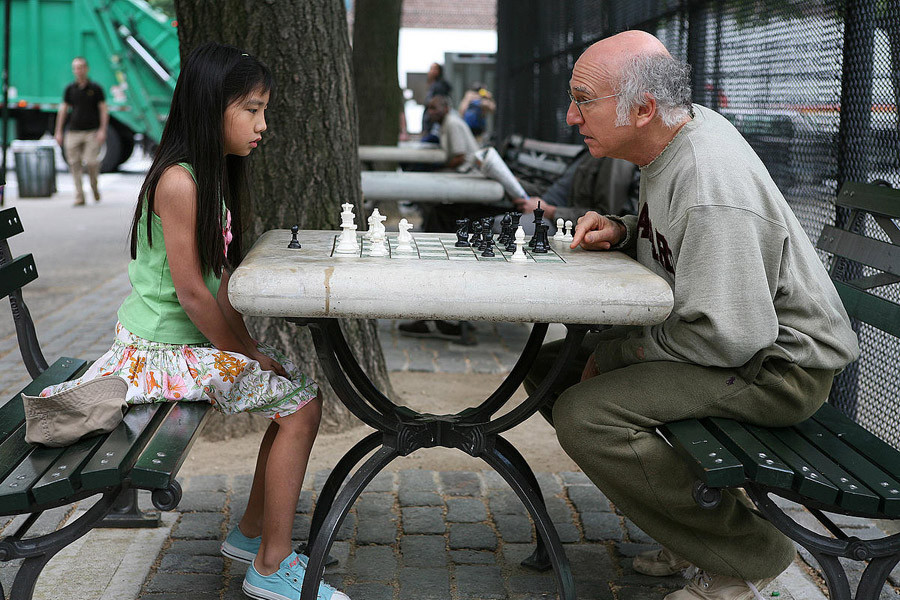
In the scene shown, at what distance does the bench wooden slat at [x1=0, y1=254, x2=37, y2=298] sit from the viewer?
287 centimetres

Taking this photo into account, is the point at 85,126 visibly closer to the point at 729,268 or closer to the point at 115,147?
the point at 115,147

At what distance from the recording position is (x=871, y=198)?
304 centimetres

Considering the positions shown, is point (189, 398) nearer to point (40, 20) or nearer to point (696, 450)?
point (696, 450)

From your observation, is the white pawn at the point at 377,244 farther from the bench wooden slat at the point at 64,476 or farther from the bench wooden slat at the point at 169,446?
the bench wooden slat at the point at 64,476

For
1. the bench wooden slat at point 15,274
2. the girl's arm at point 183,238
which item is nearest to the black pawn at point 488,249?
the girl's arm at point 183,238

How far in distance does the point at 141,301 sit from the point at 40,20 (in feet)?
53.8

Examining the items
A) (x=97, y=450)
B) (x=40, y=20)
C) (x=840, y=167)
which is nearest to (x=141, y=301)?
(x=97, y=450)

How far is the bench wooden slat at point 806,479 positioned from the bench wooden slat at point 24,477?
171cm

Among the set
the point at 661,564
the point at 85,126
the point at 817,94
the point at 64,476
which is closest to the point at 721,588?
the point at 661,564

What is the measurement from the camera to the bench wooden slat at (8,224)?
9.84ft

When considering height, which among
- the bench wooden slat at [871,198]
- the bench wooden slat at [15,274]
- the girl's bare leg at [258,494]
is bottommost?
the girl's bare leg at [258,494]

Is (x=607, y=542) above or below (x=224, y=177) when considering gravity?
below

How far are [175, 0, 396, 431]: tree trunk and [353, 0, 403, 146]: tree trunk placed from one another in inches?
275

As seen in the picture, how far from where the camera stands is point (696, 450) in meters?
2.30
